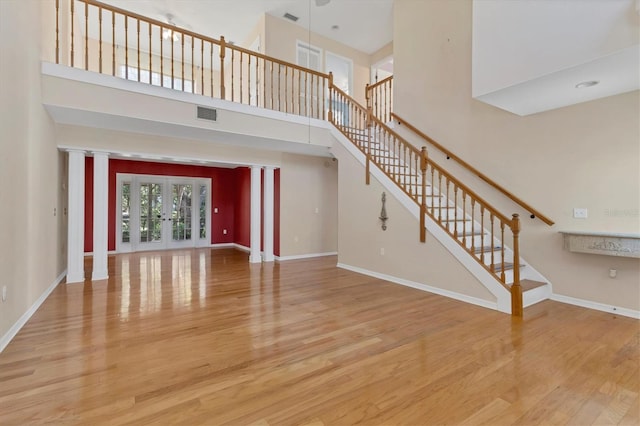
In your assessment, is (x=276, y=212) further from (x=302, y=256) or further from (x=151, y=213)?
(x=151, y=213)

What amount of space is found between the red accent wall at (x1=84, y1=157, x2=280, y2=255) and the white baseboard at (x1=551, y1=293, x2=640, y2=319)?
5.18 m

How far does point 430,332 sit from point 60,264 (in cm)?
579

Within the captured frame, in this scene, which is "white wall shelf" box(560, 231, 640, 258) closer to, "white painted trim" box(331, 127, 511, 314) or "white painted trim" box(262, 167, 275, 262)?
"white painted trim" box(331, 127, 511, 314)

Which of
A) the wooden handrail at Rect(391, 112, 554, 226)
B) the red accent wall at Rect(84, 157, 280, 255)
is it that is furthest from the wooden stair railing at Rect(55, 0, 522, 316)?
the red accent wall at Rect(84, 157, 280, 255)

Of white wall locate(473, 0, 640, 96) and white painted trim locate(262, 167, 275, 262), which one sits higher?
white wall locate(473, 0, 640, 96)

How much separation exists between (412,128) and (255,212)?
3669 mm

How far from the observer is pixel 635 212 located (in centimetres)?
344

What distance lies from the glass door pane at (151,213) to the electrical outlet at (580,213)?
905 cm

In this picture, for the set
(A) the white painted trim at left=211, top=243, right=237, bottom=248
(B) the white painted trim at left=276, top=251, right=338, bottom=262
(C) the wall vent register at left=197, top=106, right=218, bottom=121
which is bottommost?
(B) the white painted trim at left=276, top=251, right=338, bottom=262

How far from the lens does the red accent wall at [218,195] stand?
7527 mm

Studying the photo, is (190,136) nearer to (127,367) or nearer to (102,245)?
(102,245)

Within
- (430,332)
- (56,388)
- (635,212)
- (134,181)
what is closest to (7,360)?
(56,388)

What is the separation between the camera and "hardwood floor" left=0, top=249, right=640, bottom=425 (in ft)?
6.06

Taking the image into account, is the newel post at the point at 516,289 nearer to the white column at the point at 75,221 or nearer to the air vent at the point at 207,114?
the air vent at the point at 207,114
